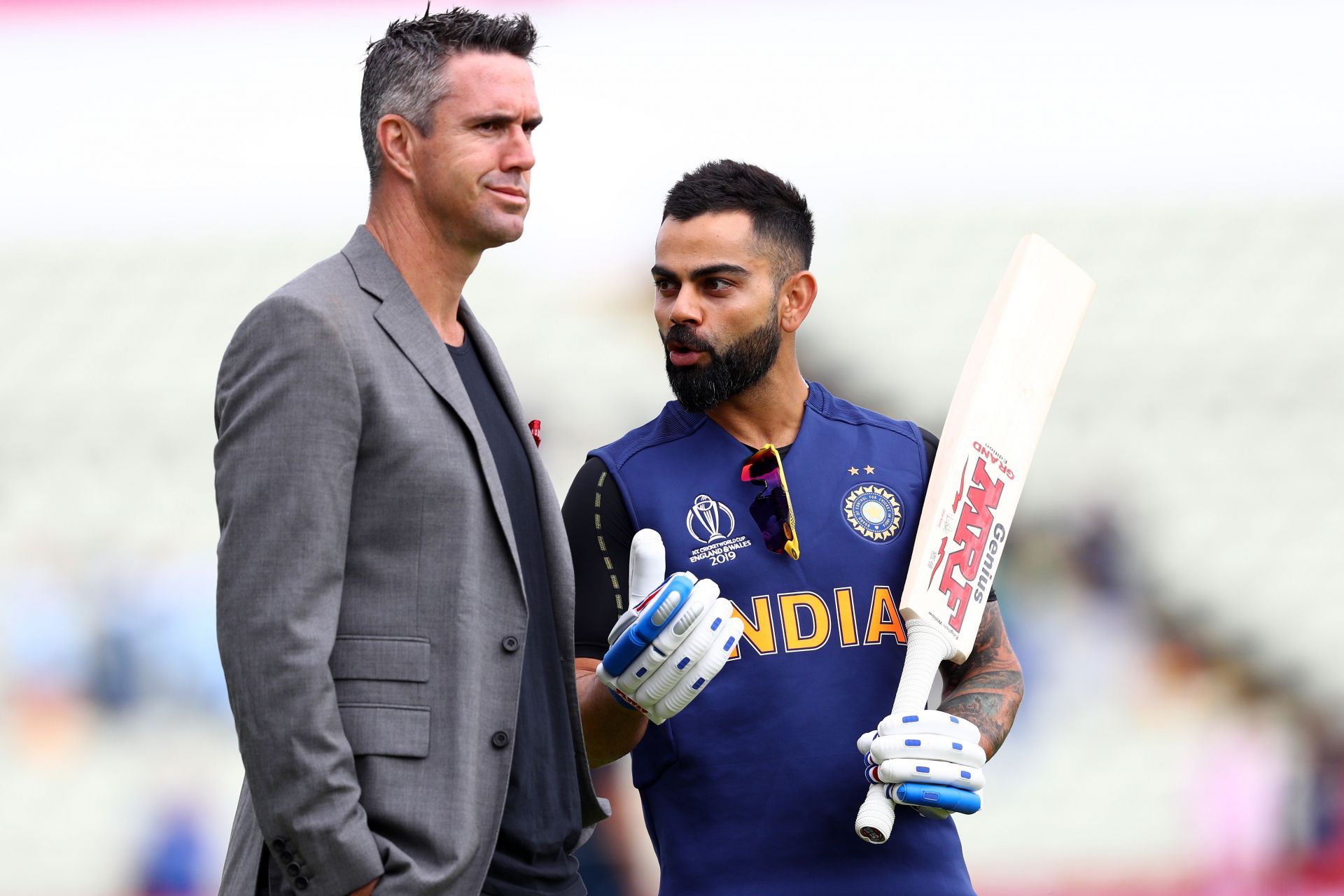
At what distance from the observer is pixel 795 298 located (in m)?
2.40

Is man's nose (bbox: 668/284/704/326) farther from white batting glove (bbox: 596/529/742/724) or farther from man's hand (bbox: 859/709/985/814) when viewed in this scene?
man's hand (bbox: 859/709/985/814)

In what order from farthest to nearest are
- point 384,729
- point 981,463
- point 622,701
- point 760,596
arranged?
point 981,463 → point 760,596 → point 622,701 → point 384,729

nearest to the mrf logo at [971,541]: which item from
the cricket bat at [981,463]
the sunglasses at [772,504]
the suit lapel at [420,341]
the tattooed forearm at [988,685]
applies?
the cricket bat at [981,463]

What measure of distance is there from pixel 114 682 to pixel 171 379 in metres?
0.92

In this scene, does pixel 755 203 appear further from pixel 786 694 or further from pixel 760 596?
pixel 786 694

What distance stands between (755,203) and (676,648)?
0.85 m

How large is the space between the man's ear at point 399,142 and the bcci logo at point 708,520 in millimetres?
729

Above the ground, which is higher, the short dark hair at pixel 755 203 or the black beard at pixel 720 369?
the short dark hair at pixel 755 203

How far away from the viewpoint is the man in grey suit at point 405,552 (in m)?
1.44

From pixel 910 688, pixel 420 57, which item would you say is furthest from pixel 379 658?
pixel 910 688

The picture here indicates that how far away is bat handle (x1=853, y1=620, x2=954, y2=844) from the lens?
1.96 m

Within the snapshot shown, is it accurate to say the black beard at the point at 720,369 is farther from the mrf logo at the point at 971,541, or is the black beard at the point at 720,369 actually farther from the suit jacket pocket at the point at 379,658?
the suit jacket pocket at the point at 379,658

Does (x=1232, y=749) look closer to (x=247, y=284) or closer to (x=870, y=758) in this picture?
(x=870, y=758)

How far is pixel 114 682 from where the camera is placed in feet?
13.4
